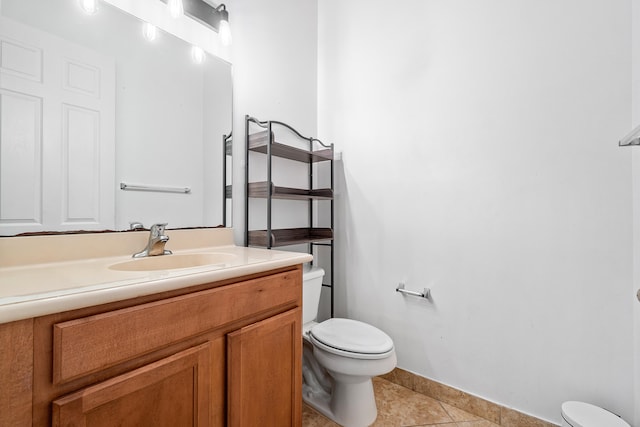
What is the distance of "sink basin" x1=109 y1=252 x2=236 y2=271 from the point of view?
1.09 meters

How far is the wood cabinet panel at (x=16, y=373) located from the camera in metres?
0.55

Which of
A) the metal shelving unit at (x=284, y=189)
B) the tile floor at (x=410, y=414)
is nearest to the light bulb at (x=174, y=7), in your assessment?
the metal shelving unit at (x=284, y=189)

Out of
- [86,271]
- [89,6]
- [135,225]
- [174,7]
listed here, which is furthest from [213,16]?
[86,271]

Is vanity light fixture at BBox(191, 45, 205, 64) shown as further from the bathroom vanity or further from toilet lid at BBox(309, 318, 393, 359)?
toilet lid at BBox(309, 318, 393, 359)

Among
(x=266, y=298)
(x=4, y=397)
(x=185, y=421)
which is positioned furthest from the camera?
→ (x=266, y=298)

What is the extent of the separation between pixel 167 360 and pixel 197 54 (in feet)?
4.57

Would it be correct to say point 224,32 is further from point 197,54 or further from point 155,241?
point 155,241

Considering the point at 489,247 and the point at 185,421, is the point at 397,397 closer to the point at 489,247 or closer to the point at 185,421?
the point at 489,247

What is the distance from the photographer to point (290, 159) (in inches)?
76.8

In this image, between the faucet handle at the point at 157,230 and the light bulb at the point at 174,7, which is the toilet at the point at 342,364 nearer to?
the faucet handle at the point at 157,230

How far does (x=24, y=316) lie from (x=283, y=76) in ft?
5.68

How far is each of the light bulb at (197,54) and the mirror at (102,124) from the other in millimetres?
20

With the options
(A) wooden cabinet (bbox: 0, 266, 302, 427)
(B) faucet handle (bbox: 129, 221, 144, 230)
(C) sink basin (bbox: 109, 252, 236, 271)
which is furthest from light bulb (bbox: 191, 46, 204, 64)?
(A) wooden cabinet (bbox: 0, 266, 302, 427)

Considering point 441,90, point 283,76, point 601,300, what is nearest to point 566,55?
point 441,90
